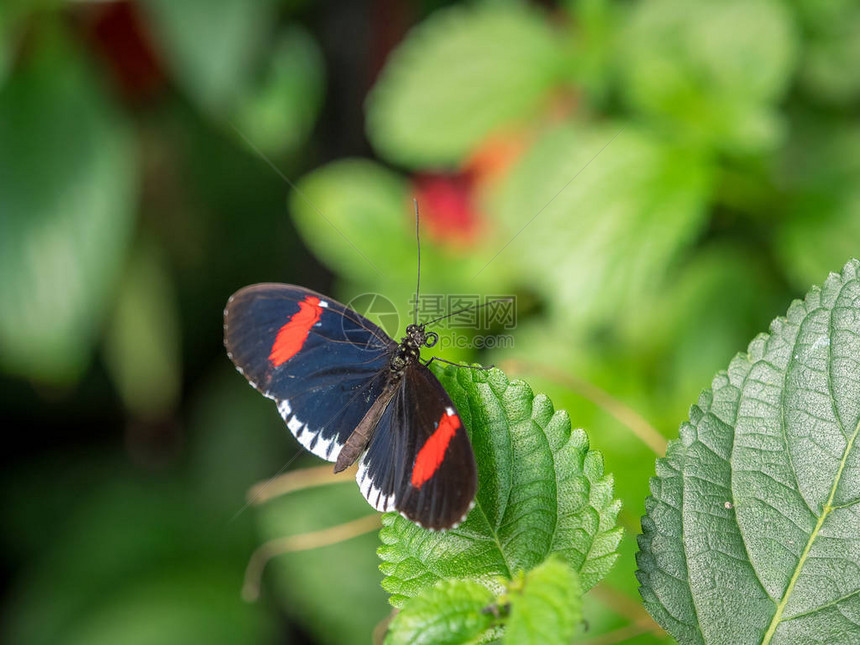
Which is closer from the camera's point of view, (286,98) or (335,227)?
(335,227)

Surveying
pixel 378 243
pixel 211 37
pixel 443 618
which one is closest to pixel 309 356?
pixel 443 618

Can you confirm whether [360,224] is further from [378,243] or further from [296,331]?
[296,331]

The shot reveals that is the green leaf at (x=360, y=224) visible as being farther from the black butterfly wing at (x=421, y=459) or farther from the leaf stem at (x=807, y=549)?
the leaf stem at (x=807, y=549)

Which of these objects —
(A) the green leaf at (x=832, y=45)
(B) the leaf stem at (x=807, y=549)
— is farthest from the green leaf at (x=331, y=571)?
(A) the green leaf at (x=832, y=45)

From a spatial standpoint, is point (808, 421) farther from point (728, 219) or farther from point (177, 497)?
point (177, 497)

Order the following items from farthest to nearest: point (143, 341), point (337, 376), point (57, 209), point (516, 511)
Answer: point (143, 341) < point (57, 209) < point (337, 376) < point (516, 511)

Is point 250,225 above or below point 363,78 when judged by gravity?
below

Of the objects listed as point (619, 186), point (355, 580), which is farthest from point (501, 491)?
point (355, 580)
